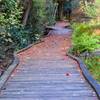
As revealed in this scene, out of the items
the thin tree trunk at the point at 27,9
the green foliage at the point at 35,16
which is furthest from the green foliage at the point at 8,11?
the green foliage at the point at 35,16

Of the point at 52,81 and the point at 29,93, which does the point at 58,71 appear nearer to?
the point at 52,81

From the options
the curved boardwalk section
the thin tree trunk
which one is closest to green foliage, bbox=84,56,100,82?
the curved boardwalk section

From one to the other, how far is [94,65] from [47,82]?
3.39 meters

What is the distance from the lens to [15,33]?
17609mm

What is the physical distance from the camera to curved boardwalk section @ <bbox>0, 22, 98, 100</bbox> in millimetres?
6586

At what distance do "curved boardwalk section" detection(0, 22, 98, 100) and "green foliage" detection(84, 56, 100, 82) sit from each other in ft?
1.61

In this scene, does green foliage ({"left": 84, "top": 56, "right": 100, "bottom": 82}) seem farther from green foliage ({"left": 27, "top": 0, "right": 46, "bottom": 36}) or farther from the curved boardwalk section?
green foliage ({"left": 27, "top": 0, "right": 46, "bottom": 36})

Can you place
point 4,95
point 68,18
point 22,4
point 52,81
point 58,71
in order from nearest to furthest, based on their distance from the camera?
1. point 4,95
2. point 52,81
3. point 58,71
4. point 22,4
5. point 68,18

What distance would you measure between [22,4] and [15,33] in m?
3.33

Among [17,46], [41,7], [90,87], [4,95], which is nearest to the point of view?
[4,95]

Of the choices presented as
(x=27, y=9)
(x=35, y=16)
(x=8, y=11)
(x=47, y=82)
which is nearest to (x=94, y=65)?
(x=47, y=82)

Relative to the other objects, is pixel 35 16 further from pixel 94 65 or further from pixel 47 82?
pixel 47 82

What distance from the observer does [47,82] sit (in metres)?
7.88

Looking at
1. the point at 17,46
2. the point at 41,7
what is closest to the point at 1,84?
the point at 17,46
